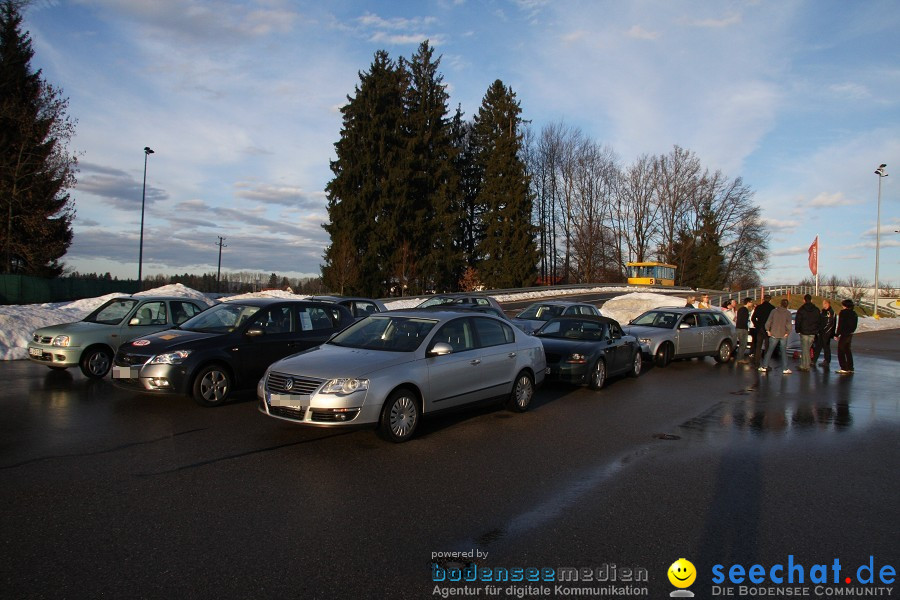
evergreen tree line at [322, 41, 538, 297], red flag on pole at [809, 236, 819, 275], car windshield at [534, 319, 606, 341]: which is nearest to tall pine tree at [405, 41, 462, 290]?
evergreen tree line at [322, 41, 538, 297]

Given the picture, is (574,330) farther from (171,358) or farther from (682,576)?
(682,576)

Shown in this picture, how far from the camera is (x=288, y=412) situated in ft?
22.3

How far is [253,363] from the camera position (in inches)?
368

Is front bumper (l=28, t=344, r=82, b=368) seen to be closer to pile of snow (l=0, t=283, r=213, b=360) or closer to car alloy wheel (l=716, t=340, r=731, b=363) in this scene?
pile of snow (l=0, t=283, r=213, b=360)

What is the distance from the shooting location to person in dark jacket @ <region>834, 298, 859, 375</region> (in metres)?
15.0

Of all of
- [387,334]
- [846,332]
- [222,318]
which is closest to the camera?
[387,334]

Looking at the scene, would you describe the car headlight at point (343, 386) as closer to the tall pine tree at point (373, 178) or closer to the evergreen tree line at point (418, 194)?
the evergreen tree line at point (418, 194)

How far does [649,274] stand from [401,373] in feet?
179

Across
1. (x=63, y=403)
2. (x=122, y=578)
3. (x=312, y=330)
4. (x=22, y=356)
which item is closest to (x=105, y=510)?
(x=122, y=578)

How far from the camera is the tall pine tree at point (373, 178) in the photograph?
45.8m

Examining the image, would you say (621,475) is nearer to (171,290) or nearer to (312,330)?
(312,330)

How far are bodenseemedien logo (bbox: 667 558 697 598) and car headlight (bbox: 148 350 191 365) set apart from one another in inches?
280

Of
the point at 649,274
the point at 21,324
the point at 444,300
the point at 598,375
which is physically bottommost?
the point at 598,375

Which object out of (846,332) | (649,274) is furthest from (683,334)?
(649,274)
